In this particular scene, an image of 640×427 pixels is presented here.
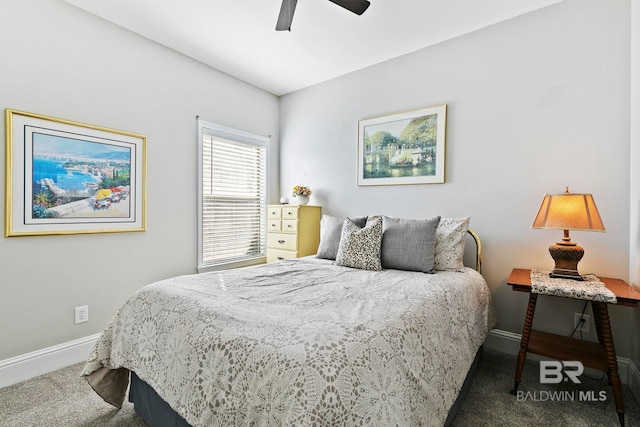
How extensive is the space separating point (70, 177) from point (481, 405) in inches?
128

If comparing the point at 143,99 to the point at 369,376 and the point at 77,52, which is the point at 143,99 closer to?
the point at 77,52

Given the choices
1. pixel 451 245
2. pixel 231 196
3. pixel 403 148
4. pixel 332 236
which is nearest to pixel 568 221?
pixel 451 245

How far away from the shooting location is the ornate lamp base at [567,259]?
204 cm

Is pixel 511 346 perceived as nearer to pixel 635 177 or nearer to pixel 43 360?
pixel 635 177

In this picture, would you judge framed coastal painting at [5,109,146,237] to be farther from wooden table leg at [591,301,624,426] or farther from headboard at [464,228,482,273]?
wooden table leg at [591,301,624,426]

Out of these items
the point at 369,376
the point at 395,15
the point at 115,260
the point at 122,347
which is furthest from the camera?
the point at 115,260

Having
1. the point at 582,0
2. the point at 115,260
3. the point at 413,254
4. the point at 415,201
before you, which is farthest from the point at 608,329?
the point at 115,260

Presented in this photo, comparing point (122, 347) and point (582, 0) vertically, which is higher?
point (582, 0)

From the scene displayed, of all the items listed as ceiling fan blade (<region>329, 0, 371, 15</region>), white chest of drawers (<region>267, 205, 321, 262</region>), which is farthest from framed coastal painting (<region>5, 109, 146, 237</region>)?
ceiling fan blade (<region>329, 0, 371, 15</region>)

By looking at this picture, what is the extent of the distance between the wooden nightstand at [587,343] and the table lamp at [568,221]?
199 millimetres

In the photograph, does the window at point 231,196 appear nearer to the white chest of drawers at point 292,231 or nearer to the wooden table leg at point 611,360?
the white chest of drawers at point 292,231

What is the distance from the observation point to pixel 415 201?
3000mm

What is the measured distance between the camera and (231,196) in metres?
3.60

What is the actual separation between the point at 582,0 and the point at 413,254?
221 centimetres
